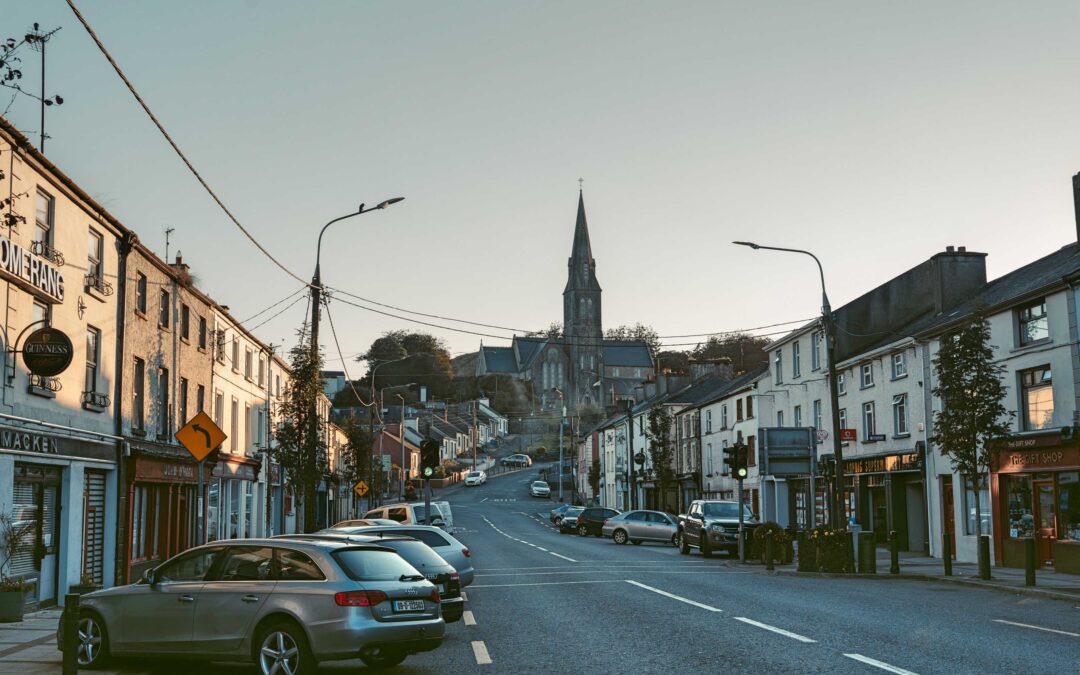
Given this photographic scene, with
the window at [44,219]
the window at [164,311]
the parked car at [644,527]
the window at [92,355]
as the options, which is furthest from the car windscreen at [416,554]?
the parked car at [644,527]

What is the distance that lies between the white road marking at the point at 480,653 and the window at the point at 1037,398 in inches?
790

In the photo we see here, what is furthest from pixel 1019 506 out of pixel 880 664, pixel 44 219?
pixel 44 219

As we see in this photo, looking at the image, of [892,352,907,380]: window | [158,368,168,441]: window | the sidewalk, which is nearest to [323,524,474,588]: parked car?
the sidewalk

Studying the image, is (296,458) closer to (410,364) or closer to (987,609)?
(987,609)

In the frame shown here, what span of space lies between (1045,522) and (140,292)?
2416 cm

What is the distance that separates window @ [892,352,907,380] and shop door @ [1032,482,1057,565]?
8.47 metres

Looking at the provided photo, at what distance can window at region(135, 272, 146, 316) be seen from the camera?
2500 centimetres

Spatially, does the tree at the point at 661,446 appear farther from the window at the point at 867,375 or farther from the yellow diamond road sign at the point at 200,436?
the yellow diamond road sign at the point at 200,436

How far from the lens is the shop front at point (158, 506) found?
24.4 m

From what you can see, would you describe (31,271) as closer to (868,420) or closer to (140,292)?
(140,292)

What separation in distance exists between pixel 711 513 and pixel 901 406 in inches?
302

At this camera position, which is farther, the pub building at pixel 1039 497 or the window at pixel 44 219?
the pub building at pixel 1039 497

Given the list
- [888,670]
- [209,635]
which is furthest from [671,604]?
[209,635]

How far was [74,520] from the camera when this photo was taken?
20578 mm
